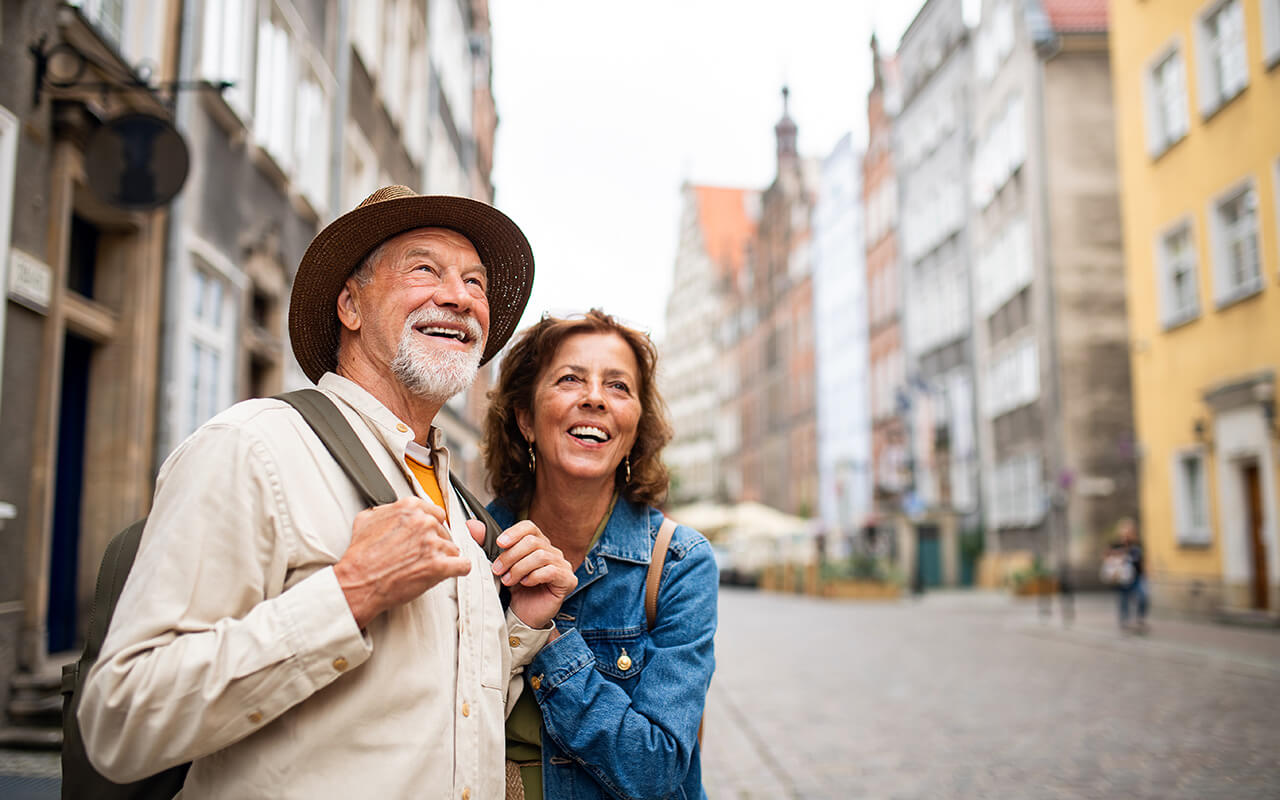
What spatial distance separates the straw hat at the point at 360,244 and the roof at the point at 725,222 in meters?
70.6

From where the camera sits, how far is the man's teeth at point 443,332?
2.53 meters

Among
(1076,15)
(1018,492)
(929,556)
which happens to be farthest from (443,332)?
(929,556)

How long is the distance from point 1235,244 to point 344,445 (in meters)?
19.5

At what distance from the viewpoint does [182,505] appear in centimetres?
196

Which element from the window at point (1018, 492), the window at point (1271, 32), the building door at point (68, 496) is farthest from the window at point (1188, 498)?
the building door at point (68, 496)

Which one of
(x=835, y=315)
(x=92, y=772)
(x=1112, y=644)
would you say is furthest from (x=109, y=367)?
(x=835, y=315)

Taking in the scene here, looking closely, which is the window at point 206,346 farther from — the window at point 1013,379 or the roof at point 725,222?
the roof at point 725,222

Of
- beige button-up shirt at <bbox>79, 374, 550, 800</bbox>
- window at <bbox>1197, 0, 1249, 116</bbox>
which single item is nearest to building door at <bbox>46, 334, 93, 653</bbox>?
beige button-up shirt at <bbox>79, 374, 550, 800</bbox>

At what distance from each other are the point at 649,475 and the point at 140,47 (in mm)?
7854

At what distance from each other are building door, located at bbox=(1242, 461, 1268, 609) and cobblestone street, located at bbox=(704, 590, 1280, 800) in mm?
1053

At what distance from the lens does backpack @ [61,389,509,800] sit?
6.54 ft

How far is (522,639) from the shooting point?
2533 mm

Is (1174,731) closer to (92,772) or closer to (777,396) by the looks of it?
(92,772)

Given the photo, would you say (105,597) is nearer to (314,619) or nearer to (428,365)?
(314,619)
